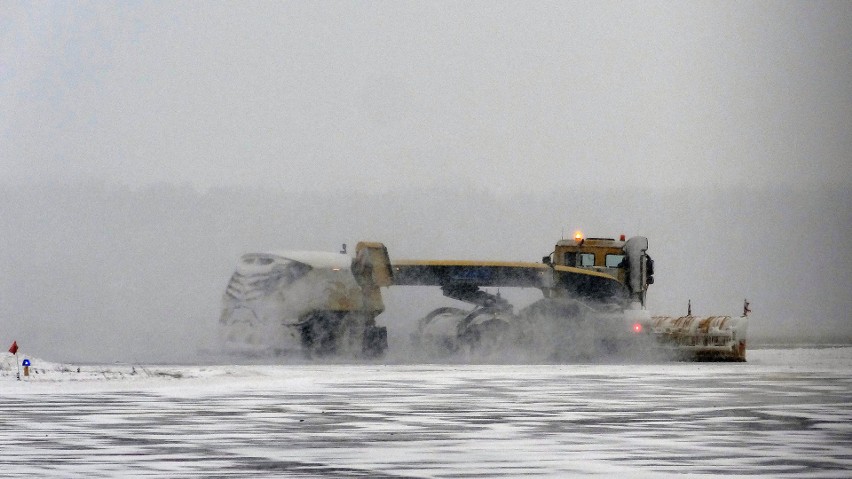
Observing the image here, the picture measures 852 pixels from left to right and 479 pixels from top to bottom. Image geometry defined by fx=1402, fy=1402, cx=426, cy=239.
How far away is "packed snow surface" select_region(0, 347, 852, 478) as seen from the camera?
1438cm

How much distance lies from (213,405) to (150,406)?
968mm

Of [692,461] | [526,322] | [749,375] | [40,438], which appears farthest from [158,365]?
[692,461]

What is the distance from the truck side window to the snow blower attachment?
5.47 ft

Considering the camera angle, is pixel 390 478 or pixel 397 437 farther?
pixel 397 437

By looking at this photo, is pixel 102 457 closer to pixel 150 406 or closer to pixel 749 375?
pixel 150 406

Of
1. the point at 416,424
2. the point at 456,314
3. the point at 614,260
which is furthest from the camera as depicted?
the point at 614,260

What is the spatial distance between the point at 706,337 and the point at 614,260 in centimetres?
570

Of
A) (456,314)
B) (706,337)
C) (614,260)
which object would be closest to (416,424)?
(456,314)

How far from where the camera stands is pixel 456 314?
1644 inches

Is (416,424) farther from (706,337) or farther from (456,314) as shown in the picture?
(706,337)

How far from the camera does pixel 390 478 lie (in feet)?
44.1

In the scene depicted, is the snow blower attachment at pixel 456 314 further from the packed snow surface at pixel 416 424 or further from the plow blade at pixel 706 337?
the packed snow surface at pixel 416 424

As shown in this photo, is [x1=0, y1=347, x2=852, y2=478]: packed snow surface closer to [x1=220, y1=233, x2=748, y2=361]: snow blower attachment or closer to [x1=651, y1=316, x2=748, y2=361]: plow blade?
[x1=220, y1=233, x2=748, y2=361]: snow blower attachment

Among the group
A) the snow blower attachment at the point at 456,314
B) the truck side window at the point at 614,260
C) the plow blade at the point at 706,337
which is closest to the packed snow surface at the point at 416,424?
the snow blower attachment at the point at 456,314
